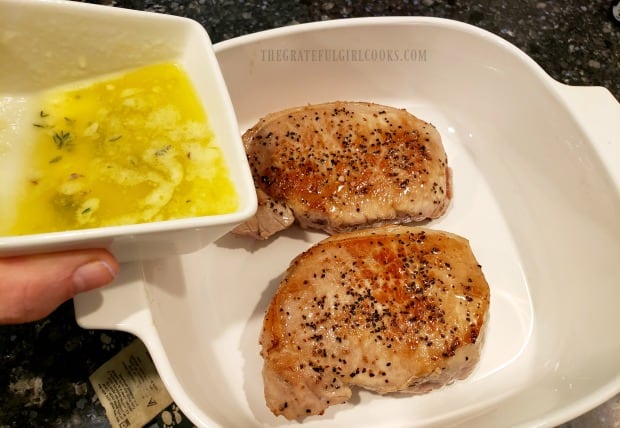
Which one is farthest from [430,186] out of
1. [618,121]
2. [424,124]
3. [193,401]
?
[193,401]

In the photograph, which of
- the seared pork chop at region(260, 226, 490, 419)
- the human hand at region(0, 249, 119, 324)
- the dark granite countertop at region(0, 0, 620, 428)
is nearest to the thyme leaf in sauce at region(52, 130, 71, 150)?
the human hand at region(0, 249, 119, 324)

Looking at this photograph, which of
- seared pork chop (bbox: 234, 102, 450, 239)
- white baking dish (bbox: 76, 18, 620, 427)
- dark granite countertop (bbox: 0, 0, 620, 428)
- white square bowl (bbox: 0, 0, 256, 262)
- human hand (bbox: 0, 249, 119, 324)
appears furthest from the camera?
dark granite countertop (bbox: 0, 0, 620, 428)

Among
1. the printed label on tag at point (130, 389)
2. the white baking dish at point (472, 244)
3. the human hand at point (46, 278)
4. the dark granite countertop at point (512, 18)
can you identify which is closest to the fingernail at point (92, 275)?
the human hand at point (46, 278)

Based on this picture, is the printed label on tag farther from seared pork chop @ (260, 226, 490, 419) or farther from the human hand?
the human hand

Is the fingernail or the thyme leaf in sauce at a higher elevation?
the thyme leaf in sauce

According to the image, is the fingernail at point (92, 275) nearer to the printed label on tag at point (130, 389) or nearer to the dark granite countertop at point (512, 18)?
the printed label on tag at point (130, 389)

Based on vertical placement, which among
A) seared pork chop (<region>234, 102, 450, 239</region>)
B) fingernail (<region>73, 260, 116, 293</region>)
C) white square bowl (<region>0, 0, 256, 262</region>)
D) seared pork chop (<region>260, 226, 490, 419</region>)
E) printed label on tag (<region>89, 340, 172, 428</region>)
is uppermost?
white square bowl (<region>0, 0, 256, 262</region>)

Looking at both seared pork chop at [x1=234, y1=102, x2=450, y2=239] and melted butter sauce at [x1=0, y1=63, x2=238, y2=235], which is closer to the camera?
melted butter sauce at [x1=0, y1=63, x2=238, y2=235]

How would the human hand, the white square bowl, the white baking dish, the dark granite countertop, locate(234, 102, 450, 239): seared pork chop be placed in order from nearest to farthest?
the human hand < the white square bowl < the white baking dish < locate(234, 102, 450, 239): seared pork chop < the dark granite countertop
